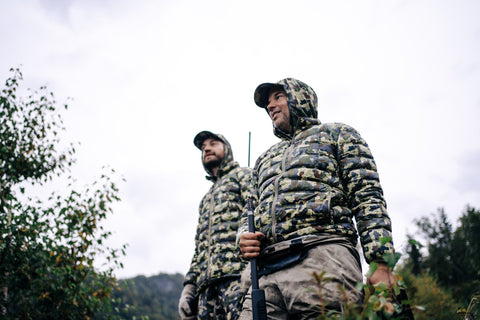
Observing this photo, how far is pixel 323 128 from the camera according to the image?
2953mm

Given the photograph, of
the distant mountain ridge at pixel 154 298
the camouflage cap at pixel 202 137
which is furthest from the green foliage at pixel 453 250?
the camouflage cap at pixel 202 137

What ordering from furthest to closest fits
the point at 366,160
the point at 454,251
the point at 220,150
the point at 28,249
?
the point at 454,251 → the point at 28,249 → the point at 220,150 → the point at 366,160

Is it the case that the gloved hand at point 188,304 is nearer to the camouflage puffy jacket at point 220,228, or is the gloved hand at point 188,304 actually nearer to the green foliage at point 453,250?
the camouflage puffy jacket at point 220,228

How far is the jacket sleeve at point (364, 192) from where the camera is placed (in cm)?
219

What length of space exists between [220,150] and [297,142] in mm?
2589

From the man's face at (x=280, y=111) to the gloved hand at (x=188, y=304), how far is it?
257 cm

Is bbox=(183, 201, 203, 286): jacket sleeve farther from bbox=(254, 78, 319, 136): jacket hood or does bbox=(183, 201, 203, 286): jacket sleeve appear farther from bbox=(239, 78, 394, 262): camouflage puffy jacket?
bbox=(254, 78, 319, 136): jacket hood

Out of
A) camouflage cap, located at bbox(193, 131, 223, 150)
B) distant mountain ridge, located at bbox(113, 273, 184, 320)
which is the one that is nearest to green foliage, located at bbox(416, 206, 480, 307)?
distant mountain ridge, located at bbox(113, 273, 184, 320)

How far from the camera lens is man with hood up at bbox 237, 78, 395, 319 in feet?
7.16

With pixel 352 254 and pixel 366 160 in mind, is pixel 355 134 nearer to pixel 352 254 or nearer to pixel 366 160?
pixel 366 160

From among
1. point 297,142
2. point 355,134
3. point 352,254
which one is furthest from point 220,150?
point 352,254

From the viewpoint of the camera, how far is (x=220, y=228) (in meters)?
4.46

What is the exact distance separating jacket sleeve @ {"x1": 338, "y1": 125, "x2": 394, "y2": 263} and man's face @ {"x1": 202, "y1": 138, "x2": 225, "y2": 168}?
277 cm

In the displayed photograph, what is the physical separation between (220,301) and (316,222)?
7.02ft
